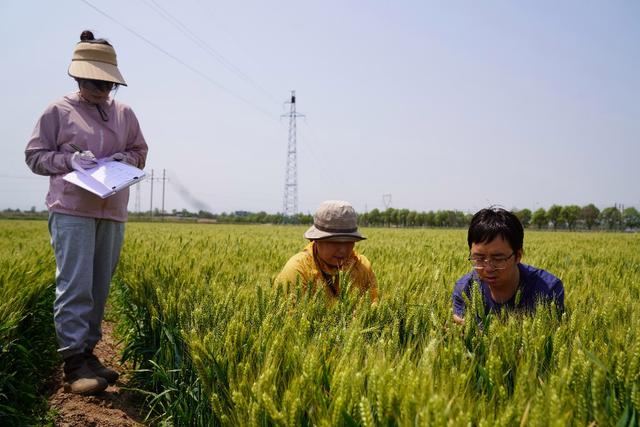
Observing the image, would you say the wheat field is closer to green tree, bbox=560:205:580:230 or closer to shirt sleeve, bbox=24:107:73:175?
shirt sleeve, bbox=24:107:73:175

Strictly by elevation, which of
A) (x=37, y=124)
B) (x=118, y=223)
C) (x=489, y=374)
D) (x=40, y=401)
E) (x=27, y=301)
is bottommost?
(x=40, y=401)

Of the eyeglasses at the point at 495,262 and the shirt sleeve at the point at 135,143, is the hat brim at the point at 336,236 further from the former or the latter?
the shirt sleeve at the point at 135,143

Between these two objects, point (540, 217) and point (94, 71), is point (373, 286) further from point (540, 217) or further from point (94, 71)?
point (540, 217)

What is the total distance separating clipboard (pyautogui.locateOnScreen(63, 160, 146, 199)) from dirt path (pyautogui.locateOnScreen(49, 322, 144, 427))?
1191 mm

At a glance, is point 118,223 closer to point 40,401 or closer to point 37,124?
point 37,124

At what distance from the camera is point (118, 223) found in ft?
10.2

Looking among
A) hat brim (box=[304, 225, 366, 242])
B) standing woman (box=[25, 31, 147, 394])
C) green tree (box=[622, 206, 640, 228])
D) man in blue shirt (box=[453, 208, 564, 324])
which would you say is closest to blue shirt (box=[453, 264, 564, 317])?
man in blue shirt (box=[453, 208, 564, 324])

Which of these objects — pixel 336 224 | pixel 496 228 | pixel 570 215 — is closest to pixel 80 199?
pixel 336 224

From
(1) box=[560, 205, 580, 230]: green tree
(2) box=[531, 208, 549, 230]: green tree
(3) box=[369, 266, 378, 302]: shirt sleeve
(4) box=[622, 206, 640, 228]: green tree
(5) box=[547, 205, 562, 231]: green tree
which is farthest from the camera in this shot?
(4) box=[622, 206, 640, 228]: green tree

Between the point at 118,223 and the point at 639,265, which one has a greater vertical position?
the point at 118,223

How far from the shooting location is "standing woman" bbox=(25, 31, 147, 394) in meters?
2.72

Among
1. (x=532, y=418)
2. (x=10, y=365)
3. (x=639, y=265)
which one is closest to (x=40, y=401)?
(x=10, y=365)

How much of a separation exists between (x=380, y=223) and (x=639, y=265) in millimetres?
98290

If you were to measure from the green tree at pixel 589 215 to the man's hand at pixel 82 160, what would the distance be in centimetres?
9388
